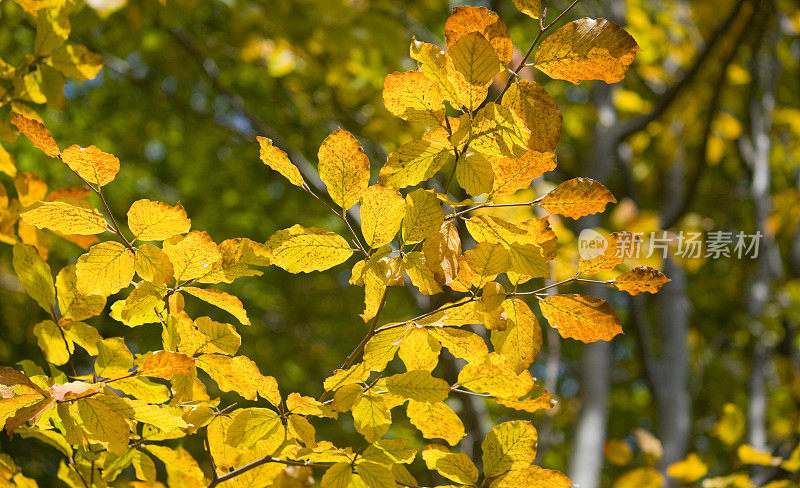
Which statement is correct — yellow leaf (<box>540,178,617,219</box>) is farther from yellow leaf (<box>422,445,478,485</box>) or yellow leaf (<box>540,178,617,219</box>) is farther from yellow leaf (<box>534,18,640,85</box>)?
yellow leaf (<box>422,445,478,485</box>)

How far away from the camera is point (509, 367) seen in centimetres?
72

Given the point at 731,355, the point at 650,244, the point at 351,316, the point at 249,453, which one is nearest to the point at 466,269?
the point at 249,453

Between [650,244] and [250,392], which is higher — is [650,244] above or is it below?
above

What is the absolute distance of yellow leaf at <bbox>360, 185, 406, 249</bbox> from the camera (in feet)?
2.22

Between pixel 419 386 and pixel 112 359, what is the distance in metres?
0.35

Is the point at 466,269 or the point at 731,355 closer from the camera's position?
the point at 466,269

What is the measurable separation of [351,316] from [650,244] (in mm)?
2086

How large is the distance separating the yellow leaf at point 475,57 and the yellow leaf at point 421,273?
195mm

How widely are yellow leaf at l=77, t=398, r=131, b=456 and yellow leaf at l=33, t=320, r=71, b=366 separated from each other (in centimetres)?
17

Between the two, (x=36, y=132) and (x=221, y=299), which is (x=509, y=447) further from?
(x=36, y=132)

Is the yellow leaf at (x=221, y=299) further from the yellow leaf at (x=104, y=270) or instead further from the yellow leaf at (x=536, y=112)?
the yellow leaf at (x=536, y=112)

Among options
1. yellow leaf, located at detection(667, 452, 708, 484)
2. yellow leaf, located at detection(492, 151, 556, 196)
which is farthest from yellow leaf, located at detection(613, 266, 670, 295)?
yellow leaf, located at detection(667, 452, 708, 484)

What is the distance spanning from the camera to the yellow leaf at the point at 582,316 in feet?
2.27

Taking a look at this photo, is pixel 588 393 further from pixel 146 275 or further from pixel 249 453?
pixel 146 275
